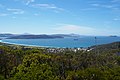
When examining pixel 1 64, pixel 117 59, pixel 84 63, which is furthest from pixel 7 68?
pixel 117 59

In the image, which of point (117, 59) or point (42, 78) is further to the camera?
point (117, 59)

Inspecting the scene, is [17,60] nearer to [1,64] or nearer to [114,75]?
[1,64]

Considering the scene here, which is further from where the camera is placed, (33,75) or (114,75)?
(114,75)

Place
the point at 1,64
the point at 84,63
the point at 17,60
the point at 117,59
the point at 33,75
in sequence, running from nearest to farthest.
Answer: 1. the point at 33,75
2. the point at 1,64
3. the point at 17,60
4. the point at 84,63
5. the point at 117,59

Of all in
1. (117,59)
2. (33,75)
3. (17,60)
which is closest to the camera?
(33,75)

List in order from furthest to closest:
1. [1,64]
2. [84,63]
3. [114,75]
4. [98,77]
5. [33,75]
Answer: [84,63] → [1,64] → [114,75] → [98,77] → [33,75]

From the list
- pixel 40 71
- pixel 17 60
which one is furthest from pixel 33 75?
pixel 17 60

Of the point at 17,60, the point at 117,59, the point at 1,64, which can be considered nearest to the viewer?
the point at 1,64

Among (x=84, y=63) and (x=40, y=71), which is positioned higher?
(x=40, y=71)

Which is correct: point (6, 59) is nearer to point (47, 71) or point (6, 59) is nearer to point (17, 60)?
point (17, 60)
